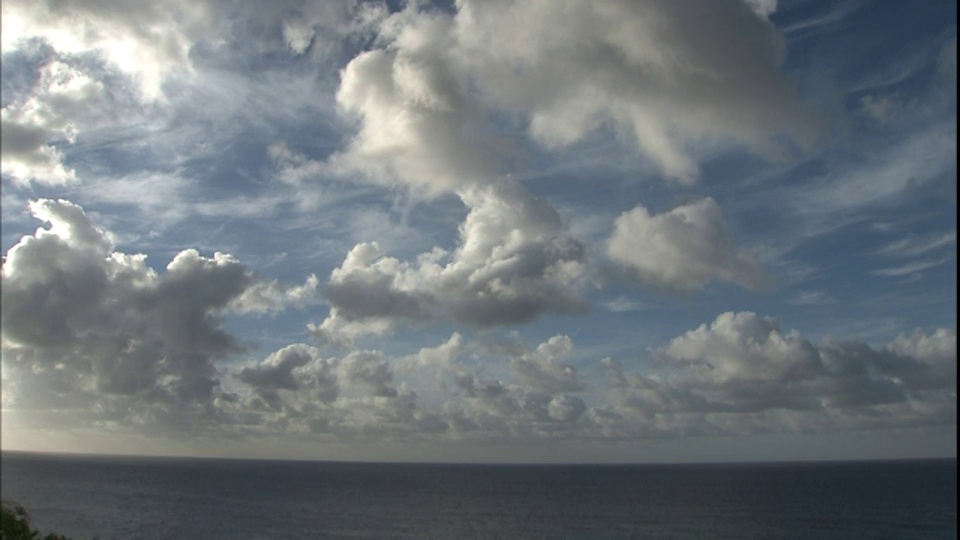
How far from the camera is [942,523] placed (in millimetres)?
148750

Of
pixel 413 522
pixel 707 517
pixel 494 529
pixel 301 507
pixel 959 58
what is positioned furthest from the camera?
pixel 301 507

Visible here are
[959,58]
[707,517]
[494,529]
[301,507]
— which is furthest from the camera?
[301,507]

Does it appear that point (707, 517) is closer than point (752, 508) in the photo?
Result: Yes

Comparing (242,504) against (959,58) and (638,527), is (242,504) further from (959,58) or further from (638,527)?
(959,58)

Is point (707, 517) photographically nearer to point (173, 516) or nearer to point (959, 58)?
point (173, 516)

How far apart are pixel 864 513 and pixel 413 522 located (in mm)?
108774

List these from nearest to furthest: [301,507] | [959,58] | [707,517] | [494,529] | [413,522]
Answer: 1. [959,58]
2. [494,529]
3. [413,522]
4. [707,517]
5. [301,507]

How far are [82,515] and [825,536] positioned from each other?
480ft

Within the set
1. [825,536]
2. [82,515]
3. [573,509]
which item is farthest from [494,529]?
[82,515]

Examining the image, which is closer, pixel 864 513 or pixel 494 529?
pixel 494 529

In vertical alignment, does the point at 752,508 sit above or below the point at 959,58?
below

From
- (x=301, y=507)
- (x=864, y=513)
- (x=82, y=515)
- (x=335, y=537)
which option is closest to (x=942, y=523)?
(x=864, y=513)

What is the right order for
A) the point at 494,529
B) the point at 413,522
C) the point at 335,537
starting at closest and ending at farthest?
1. the point at 335,537
2. the point at 494,529
3. the point at 413,522

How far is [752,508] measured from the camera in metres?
191
